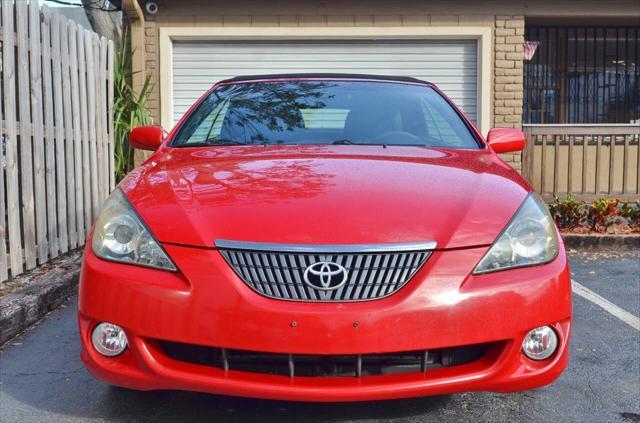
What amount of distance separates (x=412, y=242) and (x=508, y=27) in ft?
26.5

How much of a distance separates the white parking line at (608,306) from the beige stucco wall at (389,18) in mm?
4826

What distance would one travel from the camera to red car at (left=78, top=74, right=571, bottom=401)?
217cm

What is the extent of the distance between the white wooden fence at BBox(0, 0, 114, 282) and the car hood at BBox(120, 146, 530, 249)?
2.12 m

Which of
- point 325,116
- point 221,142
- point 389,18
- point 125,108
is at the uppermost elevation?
point 389,18

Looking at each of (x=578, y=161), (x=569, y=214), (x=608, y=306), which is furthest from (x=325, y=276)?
(x=578, y=161)

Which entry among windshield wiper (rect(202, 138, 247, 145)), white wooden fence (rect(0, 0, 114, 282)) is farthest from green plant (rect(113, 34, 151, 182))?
windshield wiper (rect(202, 138, 247, 145))

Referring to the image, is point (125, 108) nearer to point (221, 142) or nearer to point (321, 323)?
point (221, 142)

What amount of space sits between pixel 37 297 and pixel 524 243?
2.98 m

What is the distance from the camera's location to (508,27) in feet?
31.4

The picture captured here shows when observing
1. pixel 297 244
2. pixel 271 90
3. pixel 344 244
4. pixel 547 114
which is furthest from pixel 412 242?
pixel 547 114

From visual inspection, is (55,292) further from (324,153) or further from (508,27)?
(508,27)

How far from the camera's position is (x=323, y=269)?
7.18 ft

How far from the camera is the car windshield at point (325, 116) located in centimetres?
344

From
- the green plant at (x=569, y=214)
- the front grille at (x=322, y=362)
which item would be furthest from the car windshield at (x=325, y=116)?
the green plant at (x=569, y=214)
